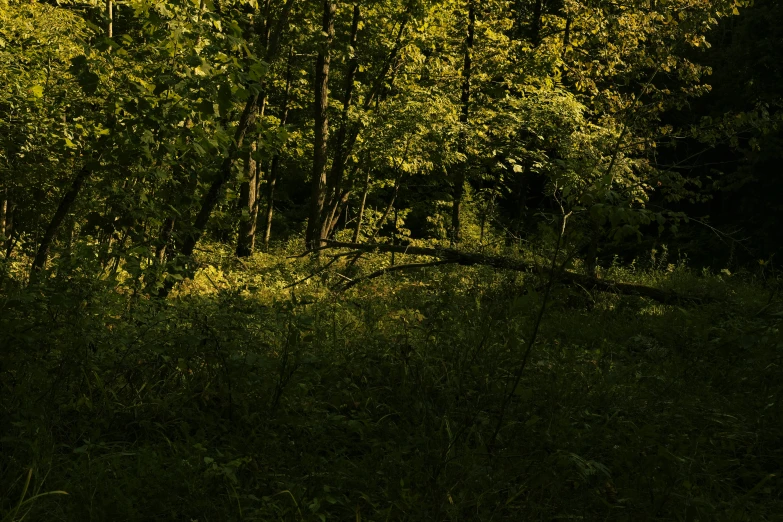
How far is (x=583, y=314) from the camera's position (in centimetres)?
805

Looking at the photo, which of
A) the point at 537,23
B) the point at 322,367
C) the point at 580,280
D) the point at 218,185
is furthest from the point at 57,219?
the point at 537,23

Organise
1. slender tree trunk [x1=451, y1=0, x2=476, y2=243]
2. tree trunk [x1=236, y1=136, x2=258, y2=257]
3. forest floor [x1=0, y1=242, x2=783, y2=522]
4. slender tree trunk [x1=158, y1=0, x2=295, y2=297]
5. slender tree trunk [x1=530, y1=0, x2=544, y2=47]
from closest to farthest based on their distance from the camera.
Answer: forest floor [x1=0, y1=242, x2=783, y2=522] < slender tree trunk [x1=158, y1=0, x2=295, y2=297] < tree trunk [x1=236, y1=136, x2=258, y2=257] < slender tree trunk [x1=451, y1=0, x2=476, y2=243] < slender tree trunk [x1=530, y1=0, x2=544, y2=47]

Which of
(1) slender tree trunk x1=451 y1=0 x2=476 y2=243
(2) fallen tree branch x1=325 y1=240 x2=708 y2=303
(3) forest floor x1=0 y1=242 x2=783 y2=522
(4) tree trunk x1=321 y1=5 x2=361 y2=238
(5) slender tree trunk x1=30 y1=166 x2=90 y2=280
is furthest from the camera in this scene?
(1) slender tree trunk x1=451 y1=0 x2=476 y2=243

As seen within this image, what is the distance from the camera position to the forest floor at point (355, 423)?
3.29 meters

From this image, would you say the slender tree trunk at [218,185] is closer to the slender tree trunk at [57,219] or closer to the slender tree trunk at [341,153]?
the slender tree trunk at [57,219]

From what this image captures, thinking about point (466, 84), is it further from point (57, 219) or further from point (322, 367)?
point (322, 367)

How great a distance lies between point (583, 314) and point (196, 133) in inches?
211

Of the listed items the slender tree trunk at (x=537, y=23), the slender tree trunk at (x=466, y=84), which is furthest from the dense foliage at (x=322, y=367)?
the slender tree trunk at (x=537, y=23)

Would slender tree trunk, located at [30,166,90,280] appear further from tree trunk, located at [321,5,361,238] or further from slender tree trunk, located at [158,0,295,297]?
tree trunk, located at [321,5,361,238]

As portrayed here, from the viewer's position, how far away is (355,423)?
402 cm

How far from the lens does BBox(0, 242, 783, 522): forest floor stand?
3287 mm

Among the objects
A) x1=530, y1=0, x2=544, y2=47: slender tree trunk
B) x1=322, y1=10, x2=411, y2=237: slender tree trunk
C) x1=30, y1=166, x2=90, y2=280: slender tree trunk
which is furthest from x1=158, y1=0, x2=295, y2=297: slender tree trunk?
x1=530, y1=0, x2=544, y2=47: slender tree trunk

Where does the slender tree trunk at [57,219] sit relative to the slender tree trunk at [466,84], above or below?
below

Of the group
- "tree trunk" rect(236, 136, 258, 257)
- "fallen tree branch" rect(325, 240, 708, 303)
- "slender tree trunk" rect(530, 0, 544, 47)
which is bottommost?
"tree trunk" rect(236, 136, 258, 257)
